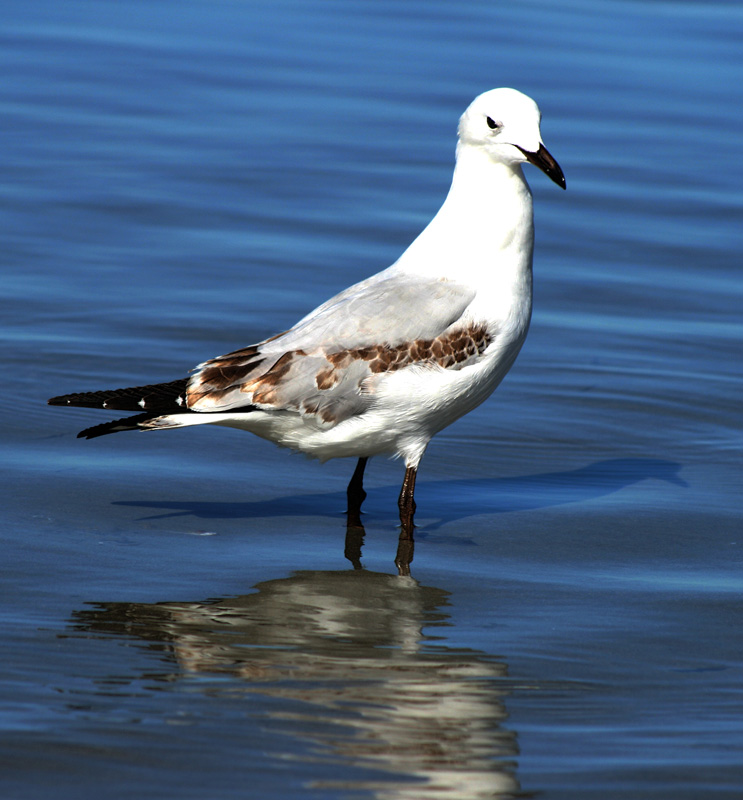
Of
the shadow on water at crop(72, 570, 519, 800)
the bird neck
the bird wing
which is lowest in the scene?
the shadow on water at crop(72, 570, 519, 800)

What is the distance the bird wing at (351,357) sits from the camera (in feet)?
18.9

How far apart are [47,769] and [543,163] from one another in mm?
3281

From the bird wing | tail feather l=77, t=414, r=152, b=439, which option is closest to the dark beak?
the bird wing

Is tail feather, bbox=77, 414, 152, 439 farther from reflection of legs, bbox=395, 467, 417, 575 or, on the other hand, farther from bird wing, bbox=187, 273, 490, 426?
reflection of legs, bbox=395, 467, 417, 575

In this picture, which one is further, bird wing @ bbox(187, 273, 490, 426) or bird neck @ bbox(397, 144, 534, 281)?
bird neck @ bbox(397, 144, 534, 281)

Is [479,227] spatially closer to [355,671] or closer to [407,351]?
[407,351]

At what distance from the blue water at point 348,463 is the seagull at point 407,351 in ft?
1.38

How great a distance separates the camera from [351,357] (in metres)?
5.80

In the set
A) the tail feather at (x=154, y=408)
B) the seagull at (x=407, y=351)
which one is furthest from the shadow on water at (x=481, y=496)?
the tail feather at (x=154, y=408)

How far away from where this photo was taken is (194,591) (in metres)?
5.15

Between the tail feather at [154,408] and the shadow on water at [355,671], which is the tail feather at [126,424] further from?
the shadow on water at [355,671]

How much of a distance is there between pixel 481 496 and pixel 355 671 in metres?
2.05

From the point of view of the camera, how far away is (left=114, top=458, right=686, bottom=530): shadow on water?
6059mm

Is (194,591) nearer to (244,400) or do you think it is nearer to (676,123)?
(244,400)
